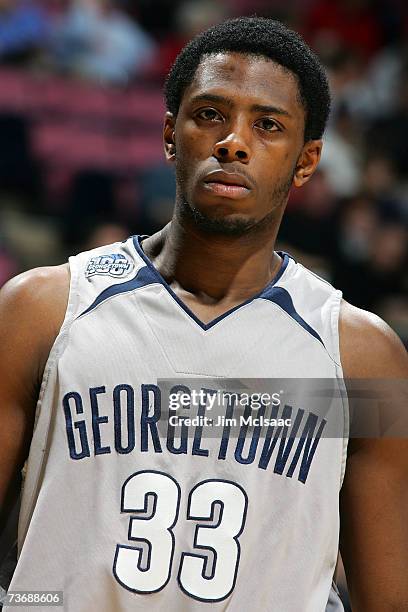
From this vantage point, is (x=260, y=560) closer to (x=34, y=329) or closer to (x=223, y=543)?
(x=223, y=543)

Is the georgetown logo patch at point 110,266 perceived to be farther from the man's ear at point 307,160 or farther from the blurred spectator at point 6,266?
the blurred spectator at point 6,266

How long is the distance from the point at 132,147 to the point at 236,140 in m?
4.79

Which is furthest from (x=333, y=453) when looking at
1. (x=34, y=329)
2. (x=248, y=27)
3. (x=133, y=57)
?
(x=133, y=57)

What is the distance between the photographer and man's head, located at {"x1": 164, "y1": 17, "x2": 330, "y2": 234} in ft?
7.55

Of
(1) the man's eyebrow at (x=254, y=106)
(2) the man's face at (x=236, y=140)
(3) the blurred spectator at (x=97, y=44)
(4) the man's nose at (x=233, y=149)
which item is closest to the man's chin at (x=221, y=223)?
(2) the man's face at (x=236, y=140)

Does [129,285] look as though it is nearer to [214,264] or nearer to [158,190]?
[214,264]

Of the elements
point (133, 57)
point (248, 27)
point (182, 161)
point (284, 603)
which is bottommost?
point (284, 603)

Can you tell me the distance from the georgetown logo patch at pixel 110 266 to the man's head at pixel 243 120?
0.18 metres

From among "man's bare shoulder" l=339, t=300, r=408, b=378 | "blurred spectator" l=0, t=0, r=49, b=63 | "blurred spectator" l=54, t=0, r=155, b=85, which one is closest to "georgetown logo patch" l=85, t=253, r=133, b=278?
"man's bare shoulder" l=339, t=300, r=408, b=378

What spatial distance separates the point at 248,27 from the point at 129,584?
1215mm

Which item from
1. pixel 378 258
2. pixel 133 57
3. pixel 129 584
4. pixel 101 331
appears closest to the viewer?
pixel 129 584

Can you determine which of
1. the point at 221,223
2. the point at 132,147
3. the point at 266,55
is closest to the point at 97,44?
the point at 132,147

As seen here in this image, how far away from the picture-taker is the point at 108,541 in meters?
2.18

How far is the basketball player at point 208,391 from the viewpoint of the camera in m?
2.19
